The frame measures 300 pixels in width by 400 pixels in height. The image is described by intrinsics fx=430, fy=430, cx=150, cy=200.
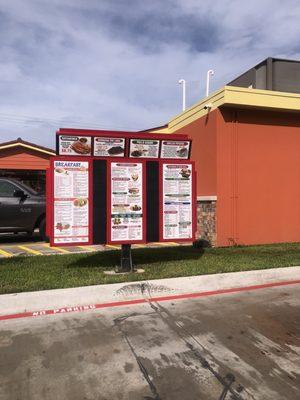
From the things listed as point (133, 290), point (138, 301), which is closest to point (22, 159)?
point (133, 290)

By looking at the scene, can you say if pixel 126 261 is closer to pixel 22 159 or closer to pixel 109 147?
pixel 109 147

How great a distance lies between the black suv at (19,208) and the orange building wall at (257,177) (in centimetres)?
514

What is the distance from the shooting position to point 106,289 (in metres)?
6.66

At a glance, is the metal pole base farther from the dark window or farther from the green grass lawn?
the dark window

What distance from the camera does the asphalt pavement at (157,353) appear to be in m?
3.72

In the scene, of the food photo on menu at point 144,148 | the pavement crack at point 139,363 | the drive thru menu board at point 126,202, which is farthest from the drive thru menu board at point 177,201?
the pavement crack at point 139,363

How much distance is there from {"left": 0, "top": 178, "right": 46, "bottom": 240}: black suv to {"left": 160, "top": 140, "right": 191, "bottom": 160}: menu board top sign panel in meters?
5.58

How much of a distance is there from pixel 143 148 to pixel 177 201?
3.93 feet

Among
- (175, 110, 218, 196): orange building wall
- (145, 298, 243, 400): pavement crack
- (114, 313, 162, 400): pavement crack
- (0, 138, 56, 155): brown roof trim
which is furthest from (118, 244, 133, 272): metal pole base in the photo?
(0, 138, 56, 155): brown roof trim

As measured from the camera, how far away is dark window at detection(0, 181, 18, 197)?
1217 cm

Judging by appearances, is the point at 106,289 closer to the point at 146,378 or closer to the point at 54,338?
the point at 54,338

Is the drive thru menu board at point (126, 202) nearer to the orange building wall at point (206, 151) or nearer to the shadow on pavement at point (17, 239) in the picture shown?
the orange building wall at point (206, 151)

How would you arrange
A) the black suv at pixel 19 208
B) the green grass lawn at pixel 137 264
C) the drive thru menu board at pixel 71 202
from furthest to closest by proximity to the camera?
the black suv at pixel 19 208 < the drive thru menu board at pixel 71 202 < the green grass lawn at pixel 137 264

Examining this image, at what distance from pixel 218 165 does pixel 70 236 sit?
552 cm
